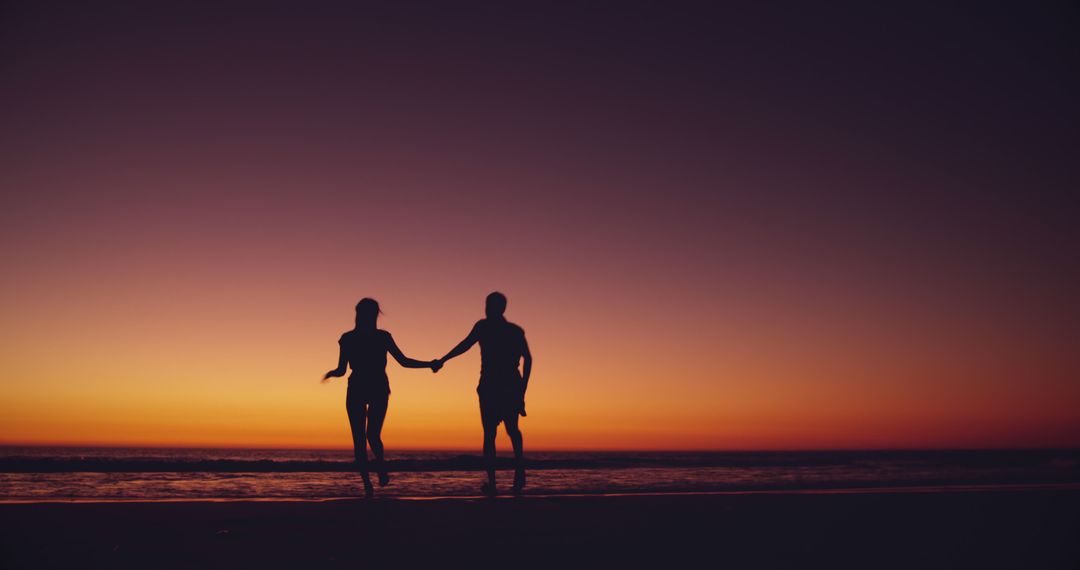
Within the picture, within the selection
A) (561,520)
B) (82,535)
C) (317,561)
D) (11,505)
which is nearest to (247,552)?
(317,561)

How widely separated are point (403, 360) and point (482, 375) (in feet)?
4.68

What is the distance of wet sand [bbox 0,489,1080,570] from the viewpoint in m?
5.00

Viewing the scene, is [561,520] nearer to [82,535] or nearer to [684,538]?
[684,538]

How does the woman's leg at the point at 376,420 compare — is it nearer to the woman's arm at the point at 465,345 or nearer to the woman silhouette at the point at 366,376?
the woman silhouette at the point at 366,376

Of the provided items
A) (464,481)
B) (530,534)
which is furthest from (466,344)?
(464,481)

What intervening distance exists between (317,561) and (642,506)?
376 centimetres

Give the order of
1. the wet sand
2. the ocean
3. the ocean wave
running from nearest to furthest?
the wet sand < the ocean < the ocean wave

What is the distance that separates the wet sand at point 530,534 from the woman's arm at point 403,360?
311cm

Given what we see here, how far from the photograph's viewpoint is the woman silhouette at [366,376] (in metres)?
10.0

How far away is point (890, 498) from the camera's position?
8719 mm

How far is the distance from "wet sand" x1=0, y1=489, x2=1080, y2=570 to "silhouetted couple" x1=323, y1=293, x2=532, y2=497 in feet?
7.44

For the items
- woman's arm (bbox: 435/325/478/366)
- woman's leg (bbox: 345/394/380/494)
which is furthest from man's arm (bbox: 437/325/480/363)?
woman's leg (bbox: 345/394/380/494)

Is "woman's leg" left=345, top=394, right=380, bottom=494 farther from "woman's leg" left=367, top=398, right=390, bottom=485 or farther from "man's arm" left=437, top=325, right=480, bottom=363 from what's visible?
"man's arm" left=437, top=325, right=480, bottom=363

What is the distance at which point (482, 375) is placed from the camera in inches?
395
